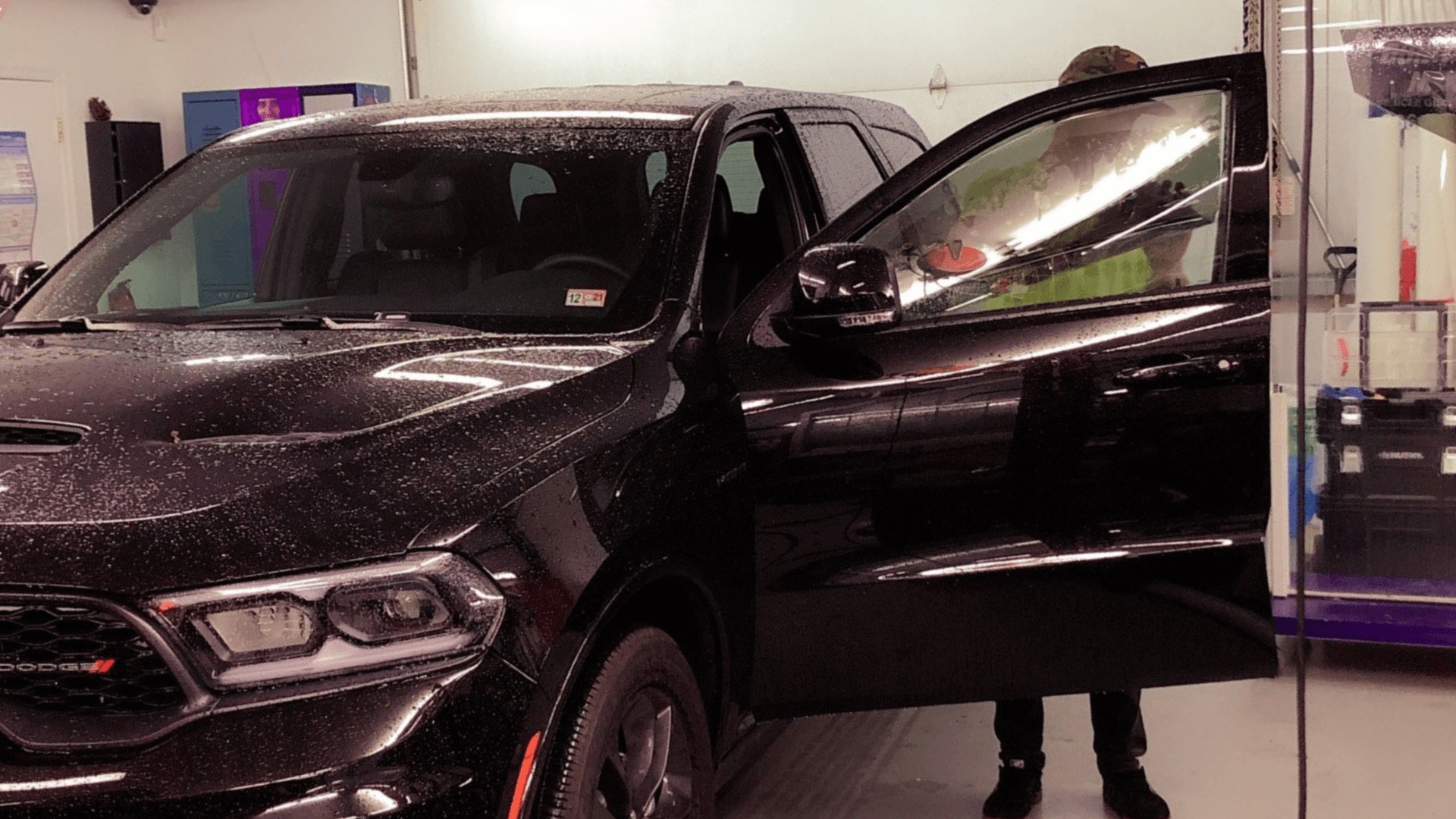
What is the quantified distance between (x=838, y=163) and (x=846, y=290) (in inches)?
47.6

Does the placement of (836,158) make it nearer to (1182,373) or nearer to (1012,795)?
(1182,373)

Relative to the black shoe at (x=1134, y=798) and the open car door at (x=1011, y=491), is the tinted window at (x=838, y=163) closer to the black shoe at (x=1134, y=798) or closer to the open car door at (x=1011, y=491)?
the open car door at (x=1011, y=491)

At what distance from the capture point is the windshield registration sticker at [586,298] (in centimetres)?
248

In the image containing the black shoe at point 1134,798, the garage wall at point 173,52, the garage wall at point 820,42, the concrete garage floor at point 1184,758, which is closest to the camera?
the black shoe at point 1134,798

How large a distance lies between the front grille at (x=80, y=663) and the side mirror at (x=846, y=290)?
3.91 feet

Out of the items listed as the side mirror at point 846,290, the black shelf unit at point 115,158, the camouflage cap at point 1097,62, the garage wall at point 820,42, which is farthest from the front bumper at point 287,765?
the black shelf unit at point 115,158

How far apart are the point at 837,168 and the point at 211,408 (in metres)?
1.93

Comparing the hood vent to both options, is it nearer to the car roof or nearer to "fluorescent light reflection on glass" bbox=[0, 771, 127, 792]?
"fluorescent light reflection on glass" bbox=[0, 771, 127, 792]

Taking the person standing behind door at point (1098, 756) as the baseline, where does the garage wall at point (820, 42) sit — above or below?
above

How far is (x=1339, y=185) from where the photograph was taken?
4.45 m

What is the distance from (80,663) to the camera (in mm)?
1624

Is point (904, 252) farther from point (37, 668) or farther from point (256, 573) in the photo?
point (37, 668)

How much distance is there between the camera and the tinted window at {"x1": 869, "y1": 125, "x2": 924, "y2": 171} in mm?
4066

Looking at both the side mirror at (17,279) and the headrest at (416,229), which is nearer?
the headrest at (416,229)
